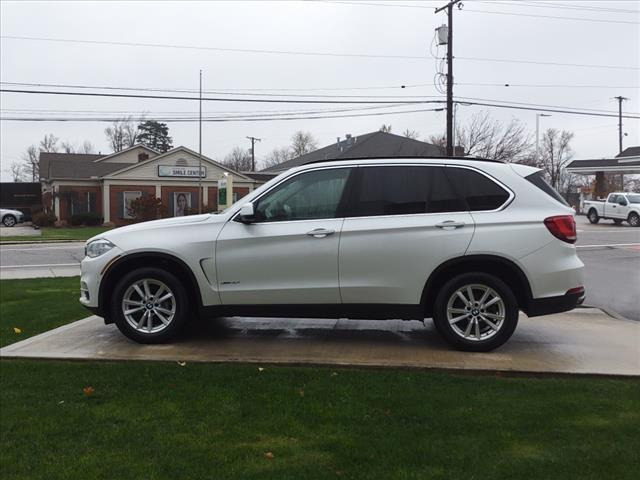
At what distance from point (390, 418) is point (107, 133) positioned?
89.2 m

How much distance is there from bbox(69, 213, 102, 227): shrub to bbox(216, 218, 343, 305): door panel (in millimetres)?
37226

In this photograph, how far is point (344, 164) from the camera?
5.72 m

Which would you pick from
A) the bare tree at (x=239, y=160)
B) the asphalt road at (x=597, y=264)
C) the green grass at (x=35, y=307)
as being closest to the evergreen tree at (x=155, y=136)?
the bare tree at (x=239, y=160)

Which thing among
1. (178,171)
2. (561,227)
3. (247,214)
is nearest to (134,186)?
(178,171)

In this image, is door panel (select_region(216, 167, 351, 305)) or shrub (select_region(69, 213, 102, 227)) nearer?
door panel (select_region(216, 167, 351, 305))

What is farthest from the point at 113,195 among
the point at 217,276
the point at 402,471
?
the point at 402,471

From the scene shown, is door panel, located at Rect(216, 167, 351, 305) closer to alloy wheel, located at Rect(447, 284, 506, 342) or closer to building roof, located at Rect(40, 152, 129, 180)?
alloy wheel, located at Rect(447, 284, 506, 342)

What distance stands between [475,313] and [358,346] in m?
1.17

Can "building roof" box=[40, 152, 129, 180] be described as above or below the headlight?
above

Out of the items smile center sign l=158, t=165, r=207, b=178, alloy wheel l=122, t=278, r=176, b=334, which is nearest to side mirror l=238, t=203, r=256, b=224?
alloy wheel l=122, t=278, r=176, b=334

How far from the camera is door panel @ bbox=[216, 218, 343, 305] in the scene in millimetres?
5449

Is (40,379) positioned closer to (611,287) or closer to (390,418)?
(390,418)

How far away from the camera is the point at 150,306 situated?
18.7ft

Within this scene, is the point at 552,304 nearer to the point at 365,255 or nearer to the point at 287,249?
the point at 365,255
